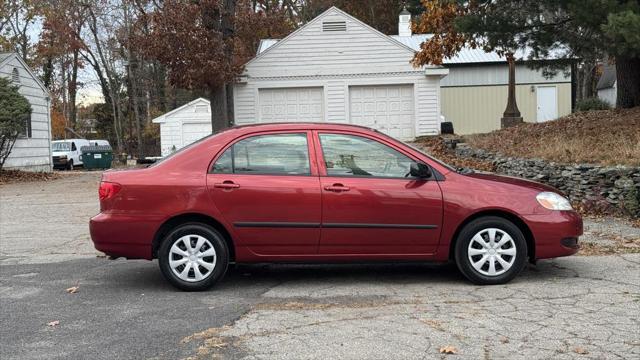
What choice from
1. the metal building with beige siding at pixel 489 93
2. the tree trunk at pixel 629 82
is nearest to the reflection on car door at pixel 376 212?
the tree trunk at pixel 629 82

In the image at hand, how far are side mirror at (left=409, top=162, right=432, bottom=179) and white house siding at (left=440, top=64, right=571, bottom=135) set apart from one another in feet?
85.7

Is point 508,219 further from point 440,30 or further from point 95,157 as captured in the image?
point 95,157

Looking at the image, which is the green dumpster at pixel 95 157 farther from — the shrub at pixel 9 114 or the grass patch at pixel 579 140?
the grass patch at pixel 579 140

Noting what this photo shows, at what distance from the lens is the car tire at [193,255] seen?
6.09m

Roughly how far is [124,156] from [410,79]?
25.1 meters

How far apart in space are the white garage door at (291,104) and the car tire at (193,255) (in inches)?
645

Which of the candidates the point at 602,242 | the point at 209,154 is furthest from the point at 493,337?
the point at 602,242

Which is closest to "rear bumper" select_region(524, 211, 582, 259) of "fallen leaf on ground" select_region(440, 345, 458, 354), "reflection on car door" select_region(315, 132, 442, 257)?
"reflection on car door" select_region(315, 132, 442, 257)

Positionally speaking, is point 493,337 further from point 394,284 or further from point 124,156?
point 124,156

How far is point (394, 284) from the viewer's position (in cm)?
641

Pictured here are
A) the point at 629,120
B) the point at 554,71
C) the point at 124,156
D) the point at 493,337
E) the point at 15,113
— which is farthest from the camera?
the point at 124,156

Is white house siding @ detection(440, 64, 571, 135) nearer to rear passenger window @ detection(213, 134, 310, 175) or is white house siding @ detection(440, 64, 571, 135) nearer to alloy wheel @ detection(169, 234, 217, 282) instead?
rear passenger window @ detection(213, 134, 310, 175)

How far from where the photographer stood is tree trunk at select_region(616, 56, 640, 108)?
53.0ft

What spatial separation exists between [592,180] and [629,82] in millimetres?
7194
